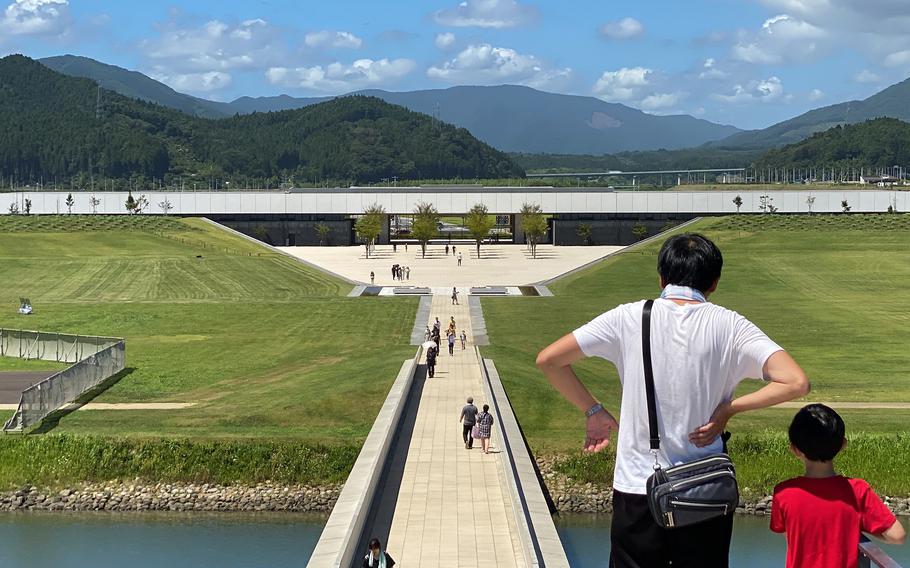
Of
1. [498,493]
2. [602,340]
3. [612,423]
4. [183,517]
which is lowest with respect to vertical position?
[183,517]

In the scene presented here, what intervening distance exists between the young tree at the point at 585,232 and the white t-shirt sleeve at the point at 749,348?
12319 cm

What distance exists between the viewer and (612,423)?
6215mm

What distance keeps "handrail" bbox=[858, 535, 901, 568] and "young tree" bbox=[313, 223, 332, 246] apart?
12416 centimetres

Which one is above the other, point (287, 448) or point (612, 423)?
point (612, 423)

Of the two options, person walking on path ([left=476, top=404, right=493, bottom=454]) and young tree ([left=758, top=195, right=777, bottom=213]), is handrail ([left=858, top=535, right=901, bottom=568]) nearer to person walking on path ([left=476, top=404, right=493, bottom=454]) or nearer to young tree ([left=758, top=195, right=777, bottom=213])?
person walking on path ([left=476, top=404, right=493, bottom=454])

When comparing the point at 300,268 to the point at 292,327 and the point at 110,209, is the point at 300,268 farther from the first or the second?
the point at 110,209

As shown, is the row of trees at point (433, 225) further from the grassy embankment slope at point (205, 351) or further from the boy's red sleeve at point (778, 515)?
the boy's red sleeve at point (778, 515)

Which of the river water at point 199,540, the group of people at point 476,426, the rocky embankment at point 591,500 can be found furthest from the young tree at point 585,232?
the group of people at point 476,426

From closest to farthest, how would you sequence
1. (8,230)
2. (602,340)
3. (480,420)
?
1. (602,340)
2. (480,420)
3. (8,230)

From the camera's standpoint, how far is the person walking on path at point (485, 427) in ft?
81.5

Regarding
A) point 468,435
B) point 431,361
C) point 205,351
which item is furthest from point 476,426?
point 205,351

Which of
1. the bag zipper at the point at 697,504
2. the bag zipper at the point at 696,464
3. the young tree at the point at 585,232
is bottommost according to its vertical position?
the young tree at the point at 585,232

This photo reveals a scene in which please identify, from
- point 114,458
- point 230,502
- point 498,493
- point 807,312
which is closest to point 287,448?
point 230,502

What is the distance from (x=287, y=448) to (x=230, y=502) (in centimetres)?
222
